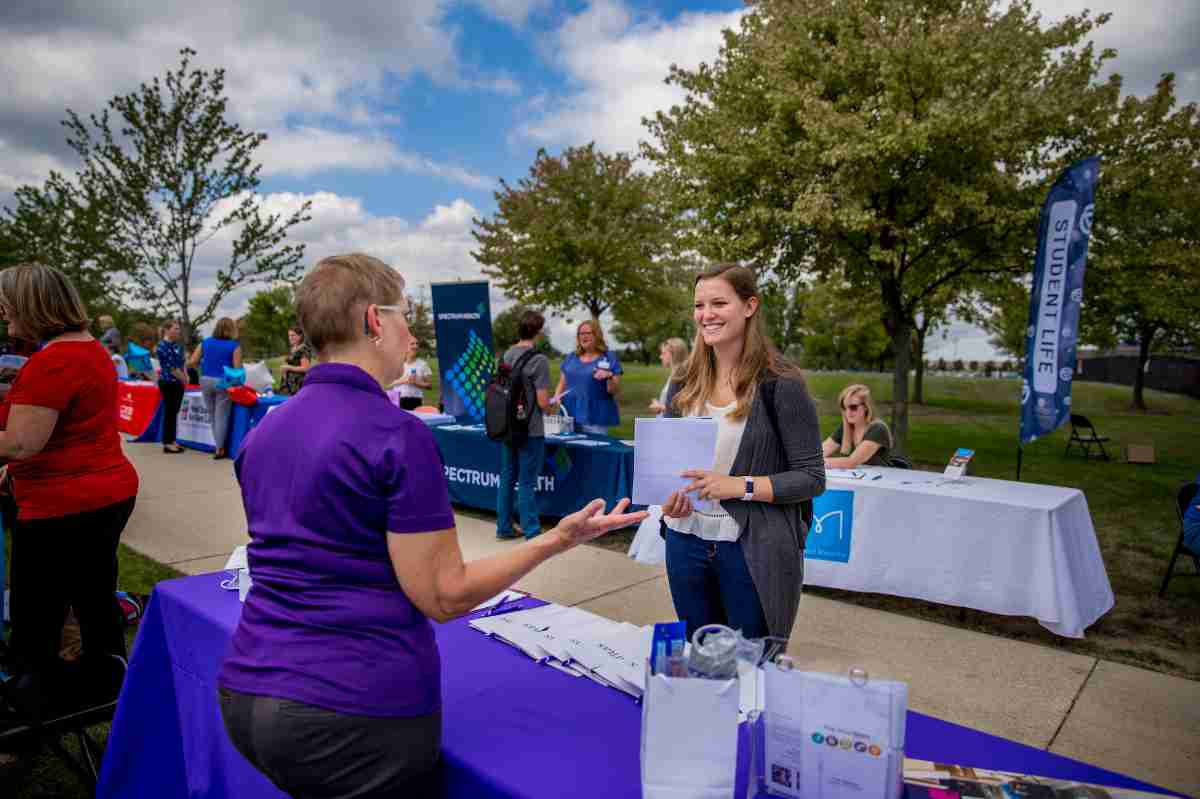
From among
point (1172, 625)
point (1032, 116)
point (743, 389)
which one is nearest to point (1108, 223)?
point (1032, 116)

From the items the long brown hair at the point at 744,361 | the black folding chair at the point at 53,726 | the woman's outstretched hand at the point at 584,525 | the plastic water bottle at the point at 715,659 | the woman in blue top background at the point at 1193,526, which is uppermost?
the long brown hair at the point at 744,361

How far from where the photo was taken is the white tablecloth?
4.04 metres

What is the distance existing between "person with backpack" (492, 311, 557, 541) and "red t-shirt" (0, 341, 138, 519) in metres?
3.40

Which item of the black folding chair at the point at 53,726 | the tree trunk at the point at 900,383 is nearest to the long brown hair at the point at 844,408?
the black folding chair at the point at 53,726

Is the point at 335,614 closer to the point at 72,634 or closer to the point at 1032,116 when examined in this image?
the point at 72,634

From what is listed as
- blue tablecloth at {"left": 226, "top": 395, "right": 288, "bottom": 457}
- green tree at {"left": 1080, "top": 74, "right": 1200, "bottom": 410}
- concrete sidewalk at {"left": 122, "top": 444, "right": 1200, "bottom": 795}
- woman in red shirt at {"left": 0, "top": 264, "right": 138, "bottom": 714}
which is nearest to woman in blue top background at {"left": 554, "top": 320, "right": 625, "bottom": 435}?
concrete sidewalk at {"left": 122, "top": 444, "right": 1200, "bottom": 795}

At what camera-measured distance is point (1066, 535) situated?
13.4 ft

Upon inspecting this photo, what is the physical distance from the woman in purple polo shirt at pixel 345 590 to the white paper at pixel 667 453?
72 cm

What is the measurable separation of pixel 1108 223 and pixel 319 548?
42.0ft

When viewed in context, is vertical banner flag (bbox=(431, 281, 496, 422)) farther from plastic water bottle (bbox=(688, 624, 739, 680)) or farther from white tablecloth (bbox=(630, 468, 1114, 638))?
plastic water bottle (bbox=(688, 624, 739, 680))

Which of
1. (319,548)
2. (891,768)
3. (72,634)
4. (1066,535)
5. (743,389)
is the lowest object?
(72,634)

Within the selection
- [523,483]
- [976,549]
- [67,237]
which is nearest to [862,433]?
[976,549]

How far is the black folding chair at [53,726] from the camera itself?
2291 mm

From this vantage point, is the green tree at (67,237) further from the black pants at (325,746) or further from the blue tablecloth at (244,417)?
the black pants at (325,746)
